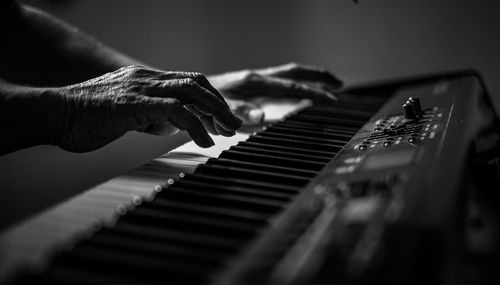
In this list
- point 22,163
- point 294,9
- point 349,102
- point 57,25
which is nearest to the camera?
point 349,102

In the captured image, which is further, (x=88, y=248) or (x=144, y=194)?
(x=144, y=194)

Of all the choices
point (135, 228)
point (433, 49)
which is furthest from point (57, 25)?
point (433, 49)

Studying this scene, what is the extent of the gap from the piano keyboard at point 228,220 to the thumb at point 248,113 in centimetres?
35

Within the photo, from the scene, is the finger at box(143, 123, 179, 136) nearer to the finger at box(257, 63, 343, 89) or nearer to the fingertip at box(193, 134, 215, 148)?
the fingertip at box(193, 134, 215, 148)

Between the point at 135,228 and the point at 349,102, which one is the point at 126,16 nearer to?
the point at 349,102

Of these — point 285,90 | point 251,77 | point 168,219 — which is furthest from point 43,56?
point 168,219

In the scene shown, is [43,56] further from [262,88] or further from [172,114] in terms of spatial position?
[172,114]

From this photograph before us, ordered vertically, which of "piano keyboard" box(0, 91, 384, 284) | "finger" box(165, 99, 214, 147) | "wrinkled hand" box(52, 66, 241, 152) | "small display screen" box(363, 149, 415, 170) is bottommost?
"small display screen" box(363, 149, 415, 170)

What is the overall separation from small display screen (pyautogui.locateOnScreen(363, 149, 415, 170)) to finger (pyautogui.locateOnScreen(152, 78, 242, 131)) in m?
0.33

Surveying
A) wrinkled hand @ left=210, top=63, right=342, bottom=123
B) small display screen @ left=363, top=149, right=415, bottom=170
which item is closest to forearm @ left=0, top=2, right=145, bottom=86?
wrinkled hand @ left=210, top=63, right=342, bottom=123

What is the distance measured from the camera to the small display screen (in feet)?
2.51

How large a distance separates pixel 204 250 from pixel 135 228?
0.10 metres

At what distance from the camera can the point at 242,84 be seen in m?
1.57

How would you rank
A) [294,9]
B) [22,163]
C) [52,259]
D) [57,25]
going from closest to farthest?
[52,259] → [57,25] → [22,163] → [294,9]
